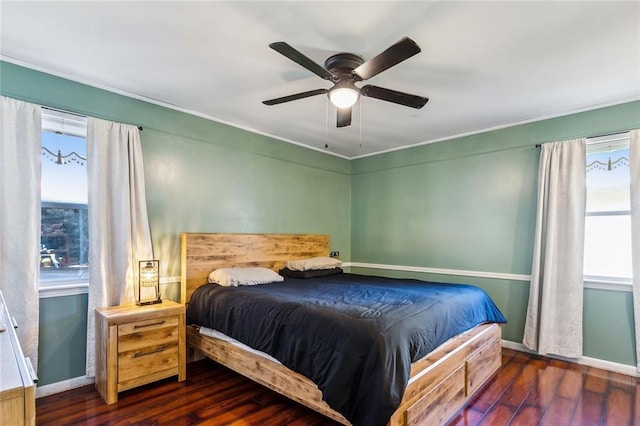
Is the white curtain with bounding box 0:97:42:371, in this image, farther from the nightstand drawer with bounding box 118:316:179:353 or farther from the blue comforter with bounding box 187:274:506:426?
the blue comforter with bounding box 187:274:506:426

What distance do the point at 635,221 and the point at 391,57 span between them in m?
2.96

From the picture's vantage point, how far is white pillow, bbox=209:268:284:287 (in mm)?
3287

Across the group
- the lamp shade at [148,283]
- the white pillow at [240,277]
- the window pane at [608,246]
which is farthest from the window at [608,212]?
the lamp shade at [148,283]

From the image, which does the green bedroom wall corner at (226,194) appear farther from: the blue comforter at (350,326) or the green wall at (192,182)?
the blue comforter at (350,326)

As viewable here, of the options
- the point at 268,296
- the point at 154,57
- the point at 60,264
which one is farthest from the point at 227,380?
the point at 154,57

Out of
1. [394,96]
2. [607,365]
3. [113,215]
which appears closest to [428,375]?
[394,96]

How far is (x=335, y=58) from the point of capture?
229cm

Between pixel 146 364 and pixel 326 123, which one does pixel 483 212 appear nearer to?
pixel 326 123

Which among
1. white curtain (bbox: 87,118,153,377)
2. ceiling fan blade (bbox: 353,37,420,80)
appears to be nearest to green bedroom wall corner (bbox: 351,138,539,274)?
ceiling fan blade (bbox: 353,37,420,80)

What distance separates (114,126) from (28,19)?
3.36 ft

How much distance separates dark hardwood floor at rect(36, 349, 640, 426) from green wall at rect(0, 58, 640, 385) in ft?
1.42

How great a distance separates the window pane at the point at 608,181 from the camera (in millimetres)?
3309

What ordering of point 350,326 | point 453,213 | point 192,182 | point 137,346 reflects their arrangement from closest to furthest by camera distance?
point 350,326 → point 137,346 → point 192,182 → point 453,213

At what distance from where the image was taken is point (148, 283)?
301cm
